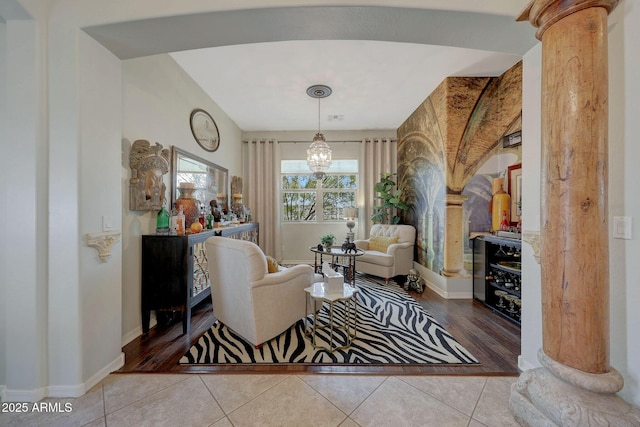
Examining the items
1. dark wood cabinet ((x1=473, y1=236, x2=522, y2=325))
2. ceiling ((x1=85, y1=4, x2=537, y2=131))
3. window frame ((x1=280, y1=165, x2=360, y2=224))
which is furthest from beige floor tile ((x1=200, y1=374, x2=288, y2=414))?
window frame ((x1=280, y1=165, x2=360, y2=224))

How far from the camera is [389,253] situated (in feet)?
13.8

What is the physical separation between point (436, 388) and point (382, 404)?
1.43 ft

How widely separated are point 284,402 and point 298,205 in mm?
4429

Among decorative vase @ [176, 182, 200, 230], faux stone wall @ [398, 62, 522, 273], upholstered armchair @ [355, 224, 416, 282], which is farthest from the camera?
upholstered armchair @ [355, 224, 416, 282]

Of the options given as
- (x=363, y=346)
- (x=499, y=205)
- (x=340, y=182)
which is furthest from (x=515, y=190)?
(x=340, y=182)

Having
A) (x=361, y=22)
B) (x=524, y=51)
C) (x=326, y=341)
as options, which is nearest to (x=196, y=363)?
(x=326, y=341)

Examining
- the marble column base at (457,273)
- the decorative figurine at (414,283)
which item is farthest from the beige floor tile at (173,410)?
the marble column base at (457,273)

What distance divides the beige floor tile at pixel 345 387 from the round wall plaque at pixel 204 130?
3378 millimetres

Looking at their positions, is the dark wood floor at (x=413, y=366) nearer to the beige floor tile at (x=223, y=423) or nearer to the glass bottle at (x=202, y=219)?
the beige floor tile at (x=223, y=423)

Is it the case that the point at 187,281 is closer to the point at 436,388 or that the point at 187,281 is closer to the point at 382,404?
the point at 382,404

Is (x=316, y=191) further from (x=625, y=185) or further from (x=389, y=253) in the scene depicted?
(x=625, y=185)

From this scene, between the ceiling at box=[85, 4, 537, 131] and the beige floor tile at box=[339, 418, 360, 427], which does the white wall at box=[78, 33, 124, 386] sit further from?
the beige floor tile at box=[339, 418, 360, 427]

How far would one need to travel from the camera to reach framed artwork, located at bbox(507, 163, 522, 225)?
3.03 meters

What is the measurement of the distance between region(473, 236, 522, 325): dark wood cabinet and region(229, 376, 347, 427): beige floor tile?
7.78 ft
